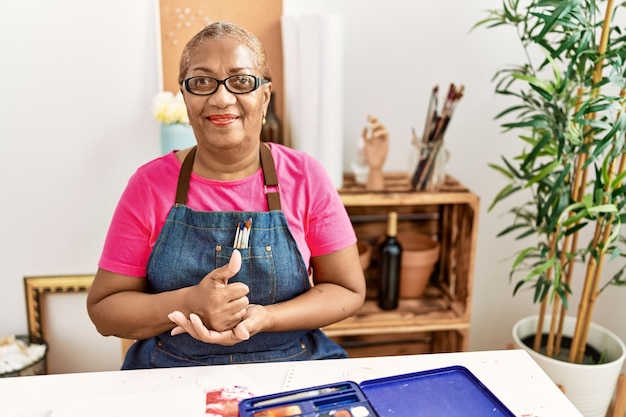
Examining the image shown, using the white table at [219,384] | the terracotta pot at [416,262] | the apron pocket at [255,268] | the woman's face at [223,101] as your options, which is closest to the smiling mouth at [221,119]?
the woman's face at [223,101]

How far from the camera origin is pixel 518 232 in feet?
7.75

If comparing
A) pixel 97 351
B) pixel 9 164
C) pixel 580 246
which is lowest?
pixel 97 351

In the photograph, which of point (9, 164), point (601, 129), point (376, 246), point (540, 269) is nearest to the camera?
point (601, 129)

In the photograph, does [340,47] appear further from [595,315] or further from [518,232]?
[595,315]

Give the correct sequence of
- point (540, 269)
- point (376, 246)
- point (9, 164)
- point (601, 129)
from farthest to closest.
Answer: point (376, 246) < point (9, 164) < point (540, 269) < point (601, 129)

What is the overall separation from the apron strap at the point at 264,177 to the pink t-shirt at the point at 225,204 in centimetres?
2

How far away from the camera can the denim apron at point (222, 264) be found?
1313 mm

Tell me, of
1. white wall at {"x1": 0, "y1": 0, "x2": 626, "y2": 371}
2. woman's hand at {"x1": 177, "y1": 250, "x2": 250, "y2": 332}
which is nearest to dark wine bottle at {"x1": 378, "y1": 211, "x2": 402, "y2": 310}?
white wall at {"x1": 0, "y1": 0, "x2": 626, "y2": 371}

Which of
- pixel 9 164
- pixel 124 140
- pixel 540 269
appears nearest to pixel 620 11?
pixel 540 269

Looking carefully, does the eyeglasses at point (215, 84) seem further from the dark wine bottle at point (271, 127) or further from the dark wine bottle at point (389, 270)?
the dark wine bottle at point (389, 270)

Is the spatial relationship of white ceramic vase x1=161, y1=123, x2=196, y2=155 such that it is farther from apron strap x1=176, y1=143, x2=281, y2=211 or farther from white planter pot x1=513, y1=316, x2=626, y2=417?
white planter pot x1=513, y1=316, x2=626, y2=417

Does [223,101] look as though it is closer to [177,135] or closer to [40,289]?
[177,135]

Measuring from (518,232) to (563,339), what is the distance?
44 centimetres

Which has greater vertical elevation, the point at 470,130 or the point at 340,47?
the point at 340,47
